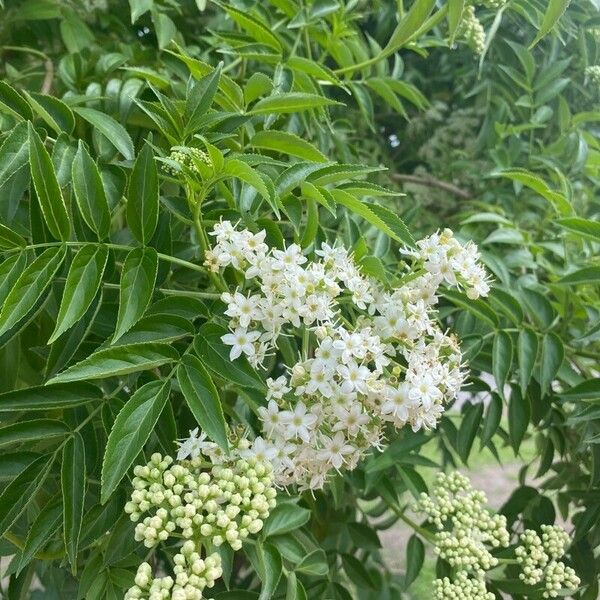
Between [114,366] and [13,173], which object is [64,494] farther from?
[13,173]

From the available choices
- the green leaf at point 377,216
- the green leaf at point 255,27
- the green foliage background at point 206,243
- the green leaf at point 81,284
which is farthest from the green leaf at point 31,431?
the green leaf at point 255,27

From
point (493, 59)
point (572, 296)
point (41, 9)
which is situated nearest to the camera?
point (572, 296)

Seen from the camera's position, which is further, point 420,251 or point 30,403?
point 420,251

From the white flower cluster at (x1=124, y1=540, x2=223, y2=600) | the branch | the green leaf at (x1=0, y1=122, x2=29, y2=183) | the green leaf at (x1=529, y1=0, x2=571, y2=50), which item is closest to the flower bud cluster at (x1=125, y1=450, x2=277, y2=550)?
the white flower cluster at (x1=124, y1=540, x2=223, y2=600)

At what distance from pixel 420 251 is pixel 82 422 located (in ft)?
1.58

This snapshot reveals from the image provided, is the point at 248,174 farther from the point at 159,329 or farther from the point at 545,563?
the point at 545,563

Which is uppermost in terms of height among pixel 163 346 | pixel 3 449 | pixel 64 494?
pixel 163 346

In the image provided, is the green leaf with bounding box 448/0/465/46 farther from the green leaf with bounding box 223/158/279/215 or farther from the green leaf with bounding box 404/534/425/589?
the green leaf with bounding box 404/534/425/589

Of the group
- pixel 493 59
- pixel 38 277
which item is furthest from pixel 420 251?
pixel 493 59

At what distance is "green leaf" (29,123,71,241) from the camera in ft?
2.54

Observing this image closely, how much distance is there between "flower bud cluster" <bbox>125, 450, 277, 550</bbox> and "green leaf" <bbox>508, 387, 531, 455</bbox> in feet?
1.88

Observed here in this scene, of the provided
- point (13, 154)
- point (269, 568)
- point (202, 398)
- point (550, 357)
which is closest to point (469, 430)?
point (550, 357)

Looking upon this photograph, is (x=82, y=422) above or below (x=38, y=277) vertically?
below

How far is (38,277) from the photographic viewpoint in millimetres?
780
